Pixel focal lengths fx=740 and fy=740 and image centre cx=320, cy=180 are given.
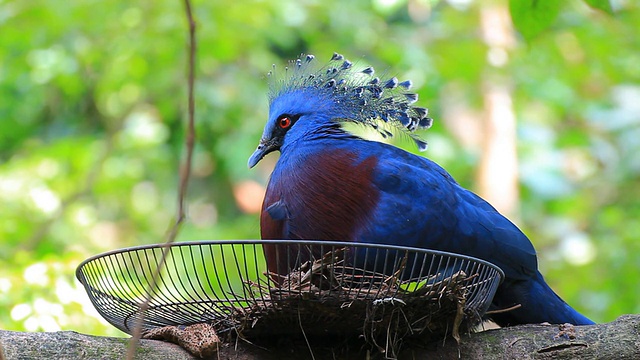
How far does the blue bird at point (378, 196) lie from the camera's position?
8.55 feet

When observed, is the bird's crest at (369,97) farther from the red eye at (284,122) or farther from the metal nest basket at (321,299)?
the metal nest basket at (321,299)

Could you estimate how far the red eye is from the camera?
3045 mm

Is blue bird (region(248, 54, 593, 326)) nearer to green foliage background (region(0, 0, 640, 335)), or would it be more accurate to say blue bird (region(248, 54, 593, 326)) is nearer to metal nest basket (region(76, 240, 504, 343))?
metal nest basket (region(76, 240, 504, 343))

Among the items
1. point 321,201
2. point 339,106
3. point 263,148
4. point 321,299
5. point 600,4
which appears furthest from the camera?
point 263,148

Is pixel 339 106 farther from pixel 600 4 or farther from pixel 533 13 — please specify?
pixel 600 4

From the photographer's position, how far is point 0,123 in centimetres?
698

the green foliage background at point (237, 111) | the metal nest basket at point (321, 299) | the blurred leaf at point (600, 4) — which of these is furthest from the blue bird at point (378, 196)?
the green foliage background at point (237, 111)

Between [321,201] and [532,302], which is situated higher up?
[321,201]

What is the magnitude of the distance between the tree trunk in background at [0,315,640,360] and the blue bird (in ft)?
1.20

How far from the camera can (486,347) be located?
2.32 metres

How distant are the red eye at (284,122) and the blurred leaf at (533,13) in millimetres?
1077

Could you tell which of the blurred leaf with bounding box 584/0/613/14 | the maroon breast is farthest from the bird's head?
the blurred leaf with bounding box 584/0/613/14

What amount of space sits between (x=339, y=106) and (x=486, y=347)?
3.75ft

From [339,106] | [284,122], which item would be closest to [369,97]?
[339,106]
